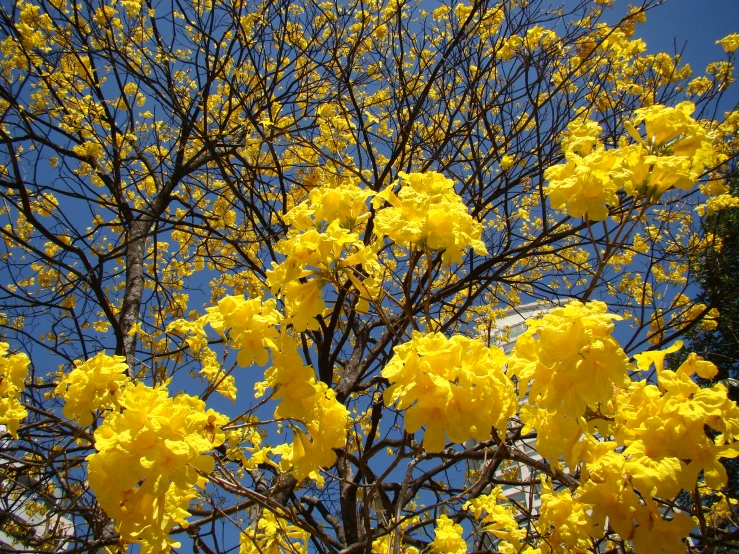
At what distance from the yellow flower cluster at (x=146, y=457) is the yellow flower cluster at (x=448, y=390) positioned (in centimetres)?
52

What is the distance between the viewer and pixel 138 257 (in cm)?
451

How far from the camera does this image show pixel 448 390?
3.69 feet

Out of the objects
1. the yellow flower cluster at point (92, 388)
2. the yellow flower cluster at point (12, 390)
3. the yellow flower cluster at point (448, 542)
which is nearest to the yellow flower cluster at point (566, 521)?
the yellow flower cluster at point (448, 542)

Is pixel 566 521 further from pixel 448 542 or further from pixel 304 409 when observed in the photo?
pixel 304 409

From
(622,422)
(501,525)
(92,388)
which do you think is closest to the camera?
(622,422)

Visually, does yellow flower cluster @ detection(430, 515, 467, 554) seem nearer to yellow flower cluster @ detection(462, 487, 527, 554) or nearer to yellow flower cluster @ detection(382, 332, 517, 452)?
yellow flower cluster @ detection(462, 487, 527, 554)

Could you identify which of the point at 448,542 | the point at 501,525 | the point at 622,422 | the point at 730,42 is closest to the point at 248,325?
the point at 622,422

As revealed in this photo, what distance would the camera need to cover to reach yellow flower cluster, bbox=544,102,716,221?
1.42m

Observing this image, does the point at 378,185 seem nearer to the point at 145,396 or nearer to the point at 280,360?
the point at 280,360

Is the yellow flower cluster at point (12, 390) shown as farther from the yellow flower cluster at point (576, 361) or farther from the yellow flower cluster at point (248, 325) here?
the yellow flower cluster at point (576, 361)

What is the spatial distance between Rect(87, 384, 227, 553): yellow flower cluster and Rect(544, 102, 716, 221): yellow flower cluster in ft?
4.11

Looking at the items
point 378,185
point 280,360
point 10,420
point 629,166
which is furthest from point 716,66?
point 10,420

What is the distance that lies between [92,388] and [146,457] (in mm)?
707

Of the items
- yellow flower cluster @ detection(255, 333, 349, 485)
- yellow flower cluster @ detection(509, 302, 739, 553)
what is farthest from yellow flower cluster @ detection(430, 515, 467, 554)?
yellow flower cluster @ detection(509, 302, 739, 553)
